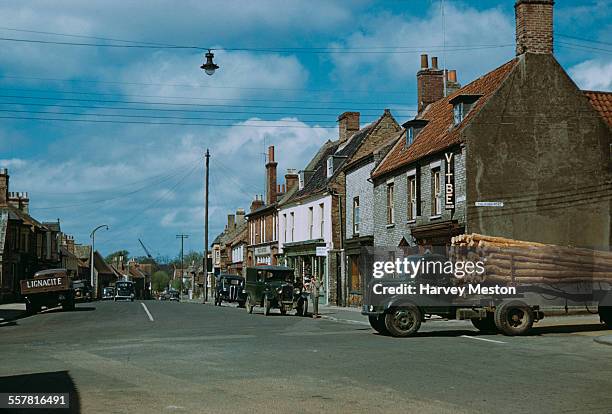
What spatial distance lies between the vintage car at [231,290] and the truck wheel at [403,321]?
27.1 meters

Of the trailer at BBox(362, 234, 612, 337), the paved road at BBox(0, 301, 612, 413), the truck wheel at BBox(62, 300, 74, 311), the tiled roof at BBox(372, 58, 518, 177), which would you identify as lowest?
the paved road at BBox(0, 301, 612, 413)

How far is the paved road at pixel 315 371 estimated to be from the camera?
957 centimetres

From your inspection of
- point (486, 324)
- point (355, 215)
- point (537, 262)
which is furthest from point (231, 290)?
point (537, 262)

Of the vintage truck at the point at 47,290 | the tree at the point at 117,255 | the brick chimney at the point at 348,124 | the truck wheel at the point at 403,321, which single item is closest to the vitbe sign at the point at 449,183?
the truck wheel at the point at 403,321

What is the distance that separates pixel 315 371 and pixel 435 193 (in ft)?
61.5

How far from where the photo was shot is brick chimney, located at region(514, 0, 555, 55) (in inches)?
1110

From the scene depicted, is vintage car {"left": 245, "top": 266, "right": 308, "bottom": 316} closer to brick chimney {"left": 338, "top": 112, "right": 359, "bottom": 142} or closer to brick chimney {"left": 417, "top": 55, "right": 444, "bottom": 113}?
brick chimney {"left": 417, "top": 55, "right": 444, "bottom": 113}

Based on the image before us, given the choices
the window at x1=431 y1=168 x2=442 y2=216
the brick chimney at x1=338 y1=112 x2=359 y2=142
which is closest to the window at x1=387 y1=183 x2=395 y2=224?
the window at x1=431 y1=168 x2=442 y2=216

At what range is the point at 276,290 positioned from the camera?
3288cm

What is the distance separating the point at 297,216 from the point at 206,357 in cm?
3626

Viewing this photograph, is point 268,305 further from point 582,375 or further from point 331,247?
point 582,375

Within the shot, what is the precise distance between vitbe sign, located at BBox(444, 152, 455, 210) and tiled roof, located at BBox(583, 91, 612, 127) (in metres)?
6.14

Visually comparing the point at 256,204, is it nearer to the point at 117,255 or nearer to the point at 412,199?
the point at 412,199

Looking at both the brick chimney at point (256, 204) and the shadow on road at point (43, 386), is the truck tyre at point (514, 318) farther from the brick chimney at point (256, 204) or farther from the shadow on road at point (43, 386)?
the brick chimney at point (256, 204)
